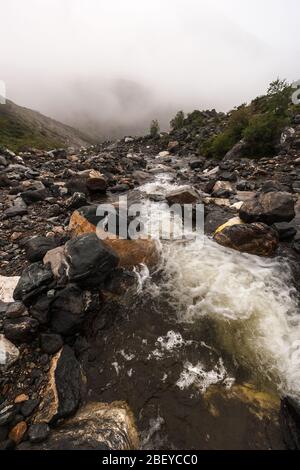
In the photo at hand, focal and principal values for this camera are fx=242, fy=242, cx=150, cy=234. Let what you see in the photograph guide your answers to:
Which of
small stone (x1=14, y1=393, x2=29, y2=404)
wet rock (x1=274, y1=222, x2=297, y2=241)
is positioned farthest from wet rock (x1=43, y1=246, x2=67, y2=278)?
wet rock (x1=274, y1=222, x2=297, y2=241)

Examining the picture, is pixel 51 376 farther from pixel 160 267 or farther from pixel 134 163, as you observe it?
pixel 134 163

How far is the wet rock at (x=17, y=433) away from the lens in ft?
11.4

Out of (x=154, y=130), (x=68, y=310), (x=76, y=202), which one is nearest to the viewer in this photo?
(x=68, y=310)

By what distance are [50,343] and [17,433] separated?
1.39 metres

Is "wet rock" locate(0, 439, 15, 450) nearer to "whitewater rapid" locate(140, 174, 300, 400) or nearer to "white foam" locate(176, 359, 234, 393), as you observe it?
"white foam" locate(176, 359, 234, 393)

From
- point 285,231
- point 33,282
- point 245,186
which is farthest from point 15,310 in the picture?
point 245,186

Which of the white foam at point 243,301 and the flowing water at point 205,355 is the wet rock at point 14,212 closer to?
the flowing water at point 205,355

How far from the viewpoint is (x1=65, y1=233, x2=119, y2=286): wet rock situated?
17.7ft

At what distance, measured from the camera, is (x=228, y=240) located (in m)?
8.23

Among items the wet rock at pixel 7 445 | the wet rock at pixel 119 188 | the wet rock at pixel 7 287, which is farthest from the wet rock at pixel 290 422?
the wet rock at pixel 119 188

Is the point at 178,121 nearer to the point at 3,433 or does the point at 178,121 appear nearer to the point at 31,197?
the point at 31,197

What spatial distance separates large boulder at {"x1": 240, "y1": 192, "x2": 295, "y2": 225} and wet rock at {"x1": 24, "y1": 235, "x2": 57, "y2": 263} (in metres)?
6.57

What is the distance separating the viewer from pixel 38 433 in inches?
138
